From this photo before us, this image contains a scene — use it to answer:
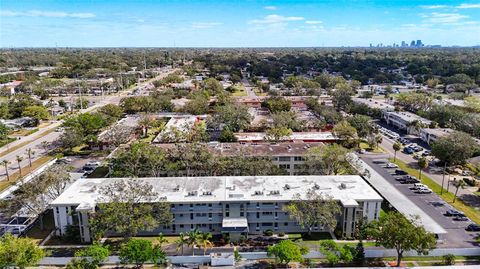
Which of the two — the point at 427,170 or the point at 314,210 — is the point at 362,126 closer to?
the point at 427,170

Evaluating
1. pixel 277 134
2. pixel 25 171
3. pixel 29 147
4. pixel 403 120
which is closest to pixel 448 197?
pixel 277 134

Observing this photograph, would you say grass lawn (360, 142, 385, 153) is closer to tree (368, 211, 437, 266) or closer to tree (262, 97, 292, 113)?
tree (262, 97, 292, 113)

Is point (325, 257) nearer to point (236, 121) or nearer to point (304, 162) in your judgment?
point (304, 162)

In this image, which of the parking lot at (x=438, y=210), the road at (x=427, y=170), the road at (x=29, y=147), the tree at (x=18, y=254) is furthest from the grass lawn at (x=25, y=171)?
the road at (x=427, y=170)

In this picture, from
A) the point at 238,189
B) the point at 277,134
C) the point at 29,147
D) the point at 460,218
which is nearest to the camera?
the point at 238,189

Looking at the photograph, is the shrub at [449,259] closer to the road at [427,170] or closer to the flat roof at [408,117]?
the road at [427,170]

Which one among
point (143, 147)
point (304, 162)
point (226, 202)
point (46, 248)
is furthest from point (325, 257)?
point (143, 147)
